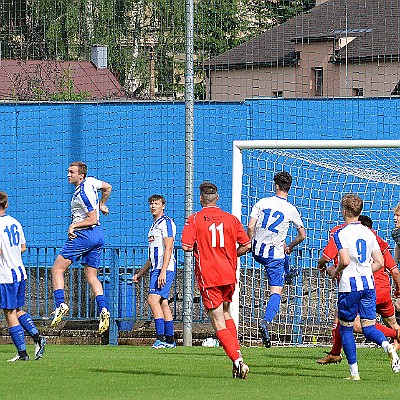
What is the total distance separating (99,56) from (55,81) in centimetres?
201

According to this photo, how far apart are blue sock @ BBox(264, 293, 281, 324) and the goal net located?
1.85 meters

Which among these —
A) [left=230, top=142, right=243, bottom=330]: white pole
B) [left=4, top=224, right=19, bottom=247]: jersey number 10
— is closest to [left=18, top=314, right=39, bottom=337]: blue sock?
[left=4, top=224, right=19, bottom=247]: jersey number 10

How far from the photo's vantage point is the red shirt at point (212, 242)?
32.7ft

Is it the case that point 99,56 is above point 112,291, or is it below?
above

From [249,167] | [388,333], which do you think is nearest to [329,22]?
[249,167]

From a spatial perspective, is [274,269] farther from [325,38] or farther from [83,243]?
[325,38]

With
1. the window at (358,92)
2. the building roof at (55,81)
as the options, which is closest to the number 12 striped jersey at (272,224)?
the building roof at (55,81)

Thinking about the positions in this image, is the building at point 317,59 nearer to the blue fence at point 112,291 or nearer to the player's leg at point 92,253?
the blue fence at point 112,291

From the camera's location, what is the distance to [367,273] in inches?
386

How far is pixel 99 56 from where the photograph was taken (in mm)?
16969

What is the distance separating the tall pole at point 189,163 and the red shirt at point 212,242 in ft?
14.8

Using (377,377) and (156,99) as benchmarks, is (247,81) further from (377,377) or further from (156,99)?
(377,377)

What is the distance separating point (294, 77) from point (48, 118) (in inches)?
166

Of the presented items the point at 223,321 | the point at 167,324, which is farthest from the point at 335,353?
the point at 167,324
